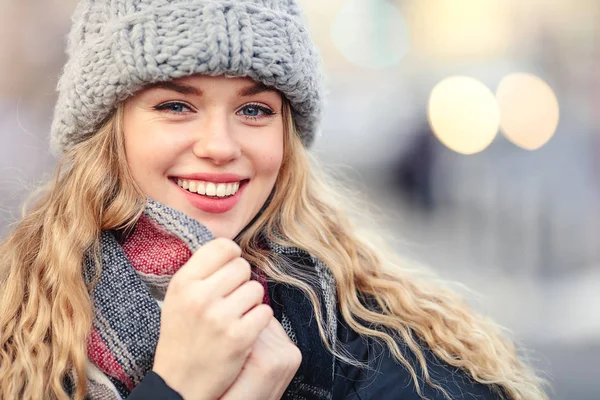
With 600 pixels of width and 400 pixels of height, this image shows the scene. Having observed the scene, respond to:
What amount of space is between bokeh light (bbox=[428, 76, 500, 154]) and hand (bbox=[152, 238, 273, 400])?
7812 millimetres

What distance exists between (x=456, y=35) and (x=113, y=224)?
31.2ft

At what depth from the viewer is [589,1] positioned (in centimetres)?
965

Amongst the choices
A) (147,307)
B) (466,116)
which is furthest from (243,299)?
(466,116)

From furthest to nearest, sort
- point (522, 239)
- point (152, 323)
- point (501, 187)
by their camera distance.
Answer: point (501, 187) < point (522, 239) < point (152, 323)

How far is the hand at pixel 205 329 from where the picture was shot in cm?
162

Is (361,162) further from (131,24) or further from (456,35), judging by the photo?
(131,24)

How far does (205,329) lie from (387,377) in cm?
66

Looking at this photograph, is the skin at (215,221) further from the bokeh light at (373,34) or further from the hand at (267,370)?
the bokeh light at (373,34)

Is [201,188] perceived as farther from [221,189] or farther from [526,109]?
[526,109]

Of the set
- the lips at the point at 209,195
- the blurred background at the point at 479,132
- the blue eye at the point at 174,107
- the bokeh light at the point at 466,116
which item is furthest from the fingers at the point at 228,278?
the bokeh light at the point at 466,116

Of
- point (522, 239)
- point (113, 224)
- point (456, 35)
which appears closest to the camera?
point (113, 224)

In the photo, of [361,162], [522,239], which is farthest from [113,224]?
[361,162]

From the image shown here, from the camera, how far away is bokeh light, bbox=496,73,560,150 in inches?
360

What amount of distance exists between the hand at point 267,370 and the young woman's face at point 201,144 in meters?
0.40
